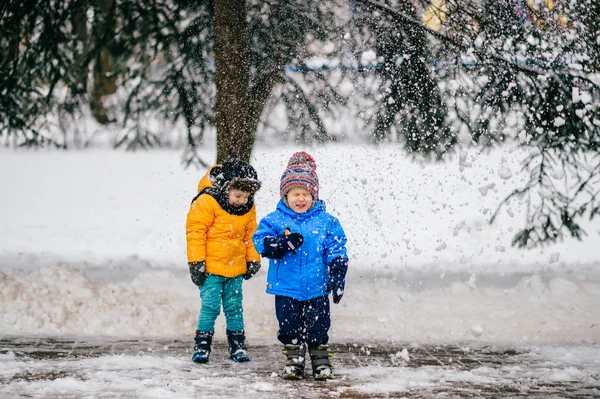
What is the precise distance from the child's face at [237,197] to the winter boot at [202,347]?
3.20ft

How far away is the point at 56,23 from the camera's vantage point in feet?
31.3

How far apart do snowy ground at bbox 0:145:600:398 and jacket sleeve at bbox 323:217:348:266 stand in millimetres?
807

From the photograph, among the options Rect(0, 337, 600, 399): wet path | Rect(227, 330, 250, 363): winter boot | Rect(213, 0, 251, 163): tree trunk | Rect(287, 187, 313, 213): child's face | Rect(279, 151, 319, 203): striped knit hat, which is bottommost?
Rect(0, 337, 600, 399): wet path

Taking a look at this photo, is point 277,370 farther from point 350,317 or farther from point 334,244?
point 350,317

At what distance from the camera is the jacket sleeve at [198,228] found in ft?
18.4

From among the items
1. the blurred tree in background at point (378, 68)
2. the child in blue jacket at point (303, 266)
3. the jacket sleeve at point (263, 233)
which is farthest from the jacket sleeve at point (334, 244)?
the blurred tree in background at point (378, 68)

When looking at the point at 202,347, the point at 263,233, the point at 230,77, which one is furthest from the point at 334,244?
the point at 230,77

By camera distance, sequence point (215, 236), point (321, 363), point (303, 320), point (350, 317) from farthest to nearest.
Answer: point (350, 317), point (215, 236), point (303, 320), point (321, 363)

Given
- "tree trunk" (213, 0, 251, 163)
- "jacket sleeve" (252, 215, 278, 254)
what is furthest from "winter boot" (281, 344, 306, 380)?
"tree trunk" (213, 0, 251, 163)

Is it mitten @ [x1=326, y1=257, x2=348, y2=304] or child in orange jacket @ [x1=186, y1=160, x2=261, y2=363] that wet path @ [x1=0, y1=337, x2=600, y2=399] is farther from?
mitten @ [x1=326, y1=257, x2=348, y2=304]

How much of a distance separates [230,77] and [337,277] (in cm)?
362

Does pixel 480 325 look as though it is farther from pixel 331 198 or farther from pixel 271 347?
pixel 331 198

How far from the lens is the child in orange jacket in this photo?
563 cm

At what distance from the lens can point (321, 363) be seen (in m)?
5.21
